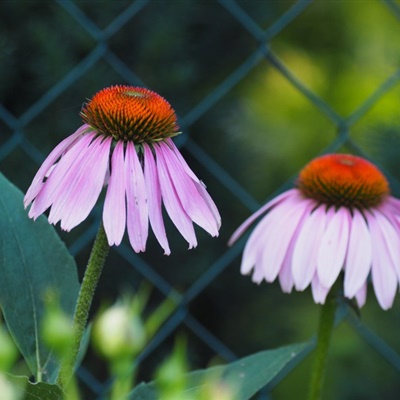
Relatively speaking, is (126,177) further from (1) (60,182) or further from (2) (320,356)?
(2) (320,356)

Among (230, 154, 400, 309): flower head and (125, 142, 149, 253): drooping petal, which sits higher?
(230, 154, 400, 309): flower head

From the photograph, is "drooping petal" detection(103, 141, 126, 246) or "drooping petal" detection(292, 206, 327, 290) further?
"drooping petal" detection(292, 206, 327, 290)

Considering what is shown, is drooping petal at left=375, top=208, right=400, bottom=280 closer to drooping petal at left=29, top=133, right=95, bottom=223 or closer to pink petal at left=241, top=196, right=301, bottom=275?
pink petal at left=241, top=196, right=301, bottom=275

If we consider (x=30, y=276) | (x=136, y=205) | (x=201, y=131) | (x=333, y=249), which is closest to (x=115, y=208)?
(x=136, y=205)

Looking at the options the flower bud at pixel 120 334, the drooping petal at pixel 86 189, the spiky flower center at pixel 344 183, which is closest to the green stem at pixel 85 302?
the drooping petal at pixel 86 189

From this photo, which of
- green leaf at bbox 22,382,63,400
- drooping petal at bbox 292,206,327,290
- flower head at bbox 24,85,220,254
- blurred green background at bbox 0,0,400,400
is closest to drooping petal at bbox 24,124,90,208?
flower head at bbox 24,85,220,254

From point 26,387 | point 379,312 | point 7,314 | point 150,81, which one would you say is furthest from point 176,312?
point 26,387
